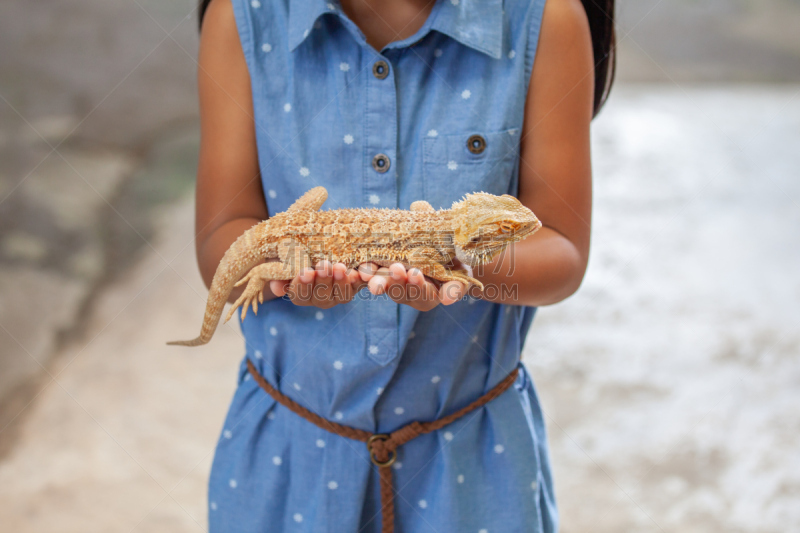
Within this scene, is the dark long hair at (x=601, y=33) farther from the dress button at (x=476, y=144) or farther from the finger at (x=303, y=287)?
the finger at (x=303, y=287)

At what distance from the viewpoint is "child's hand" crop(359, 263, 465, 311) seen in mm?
951

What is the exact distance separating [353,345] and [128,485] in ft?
6.26

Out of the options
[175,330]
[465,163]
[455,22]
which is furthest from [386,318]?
[175,330]

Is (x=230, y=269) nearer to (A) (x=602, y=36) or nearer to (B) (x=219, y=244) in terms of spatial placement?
(B) (x=219, y=244)

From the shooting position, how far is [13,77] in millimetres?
3059

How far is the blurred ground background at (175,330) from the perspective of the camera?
263 cm

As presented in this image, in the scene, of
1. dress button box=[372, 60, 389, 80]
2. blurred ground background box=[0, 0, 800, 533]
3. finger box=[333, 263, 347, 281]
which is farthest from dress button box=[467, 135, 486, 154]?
blurred ground background box=[0, 0, 800, 533]

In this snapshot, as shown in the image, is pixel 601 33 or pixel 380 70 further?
pixel 601 33

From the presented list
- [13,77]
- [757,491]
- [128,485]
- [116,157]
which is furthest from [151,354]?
[757,491]

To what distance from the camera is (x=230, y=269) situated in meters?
1.18

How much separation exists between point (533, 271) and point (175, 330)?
2.67 m

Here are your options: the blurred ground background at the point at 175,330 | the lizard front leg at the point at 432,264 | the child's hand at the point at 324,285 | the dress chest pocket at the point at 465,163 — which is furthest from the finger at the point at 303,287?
the blurred ground background at the point at 175,330

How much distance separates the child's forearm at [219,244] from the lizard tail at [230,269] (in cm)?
4

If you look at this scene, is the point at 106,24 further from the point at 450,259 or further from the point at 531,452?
the point at 531,452
